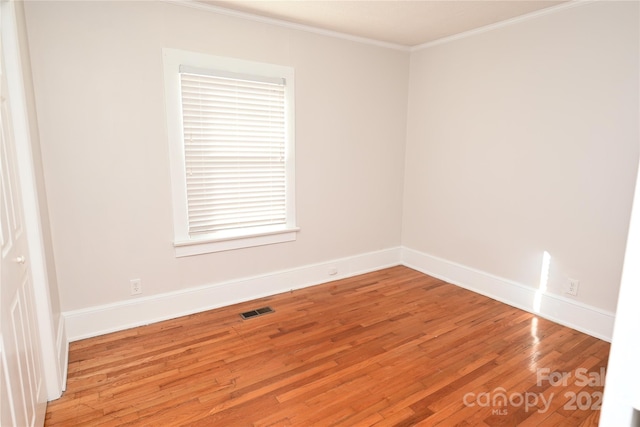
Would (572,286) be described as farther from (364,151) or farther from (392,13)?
(392,13)

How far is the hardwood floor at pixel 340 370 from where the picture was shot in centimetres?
196

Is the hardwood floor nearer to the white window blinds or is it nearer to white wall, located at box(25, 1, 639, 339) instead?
white wall, located at box(25, 1, 639, 339)

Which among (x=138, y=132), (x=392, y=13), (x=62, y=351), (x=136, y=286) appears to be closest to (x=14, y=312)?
(x=62, y=351)

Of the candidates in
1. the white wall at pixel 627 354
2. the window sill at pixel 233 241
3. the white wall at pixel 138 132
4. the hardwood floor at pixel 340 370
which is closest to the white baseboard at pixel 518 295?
the hardwood floor at pixel 340 370

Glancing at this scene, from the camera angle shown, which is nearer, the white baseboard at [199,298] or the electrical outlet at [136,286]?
the white baseboard at [199,298]

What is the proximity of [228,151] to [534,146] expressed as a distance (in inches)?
108

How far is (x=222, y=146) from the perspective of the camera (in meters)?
3.14

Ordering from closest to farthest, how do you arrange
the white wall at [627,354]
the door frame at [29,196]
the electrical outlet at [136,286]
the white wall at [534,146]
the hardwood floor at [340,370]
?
the white wall at [627,354] → the door frame at [29,196] → the hardwood floor at [340,370] → the white wall at [534,146] → the electrical outlet at [136,286]

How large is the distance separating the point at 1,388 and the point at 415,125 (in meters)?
4.11

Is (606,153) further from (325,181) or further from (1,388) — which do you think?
(1,388)

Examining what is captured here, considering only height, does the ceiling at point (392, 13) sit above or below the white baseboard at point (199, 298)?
above

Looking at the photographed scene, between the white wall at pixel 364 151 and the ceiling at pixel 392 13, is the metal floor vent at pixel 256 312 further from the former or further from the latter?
the ceiling at pixel 392 13

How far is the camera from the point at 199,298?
3.19 meters

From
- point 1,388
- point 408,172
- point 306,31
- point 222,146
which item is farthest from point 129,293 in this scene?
point 408,172
